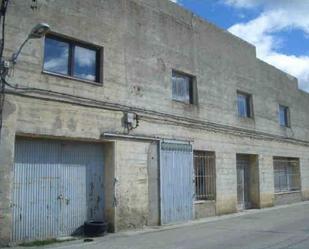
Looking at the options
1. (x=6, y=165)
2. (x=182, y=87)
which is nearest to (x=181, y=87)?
(x=182, y=87)

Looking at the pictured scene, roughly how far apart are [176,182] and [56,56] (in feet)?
20.5

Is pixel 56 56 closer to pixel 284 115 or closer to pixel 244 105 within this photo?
pixel 244 105

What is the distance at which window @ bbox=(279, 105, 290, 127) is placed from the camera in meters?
26.0

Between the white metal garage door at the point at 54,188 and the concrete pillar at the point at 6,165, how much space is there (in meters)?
0.48

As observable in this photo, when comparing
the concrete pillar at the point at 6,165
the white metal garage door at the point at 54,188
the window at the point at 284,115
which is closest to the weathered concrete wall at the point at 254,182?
the window at the point at 284,115

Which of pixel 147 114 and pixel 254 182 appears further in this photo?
pixel 254 182

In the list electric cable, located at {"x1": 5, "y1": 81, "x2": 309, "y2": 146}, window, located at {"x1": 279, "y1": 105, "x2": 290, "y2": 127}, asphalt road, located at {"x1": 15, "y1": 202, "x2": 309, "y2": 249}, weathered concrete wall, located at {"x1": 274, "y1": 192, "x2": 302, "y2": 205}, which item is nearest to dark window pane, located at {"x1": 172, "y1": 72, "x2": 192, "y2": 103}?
electric cable, located at {"x1": 5, "y1": 81, "x2": 309, "y2": 146}

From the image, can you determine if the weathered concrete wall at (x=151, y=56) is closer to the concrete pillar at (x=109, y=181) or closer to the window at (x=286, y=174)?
the concrete pillar at (x=109, y=181)

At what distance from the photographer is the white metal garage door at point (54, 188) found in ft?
38.4

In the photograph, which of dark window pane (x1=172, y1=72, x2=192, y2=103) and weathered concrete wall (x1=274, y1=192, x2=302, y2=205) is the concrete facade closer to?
dark window pane (x1=172, y1=72, x2=192, y2=103)

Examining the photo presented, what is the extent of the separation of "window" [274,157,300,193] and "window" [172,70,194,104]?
346 inches

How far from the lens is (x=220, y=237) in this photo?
40.6 ft

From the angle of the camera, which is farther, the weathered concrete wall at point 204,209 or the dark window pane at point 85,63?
the weathered concrete wall at point 204,209

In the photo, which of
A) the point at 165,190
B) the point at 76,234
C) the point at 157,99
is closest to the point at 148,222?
the point at 165,190
